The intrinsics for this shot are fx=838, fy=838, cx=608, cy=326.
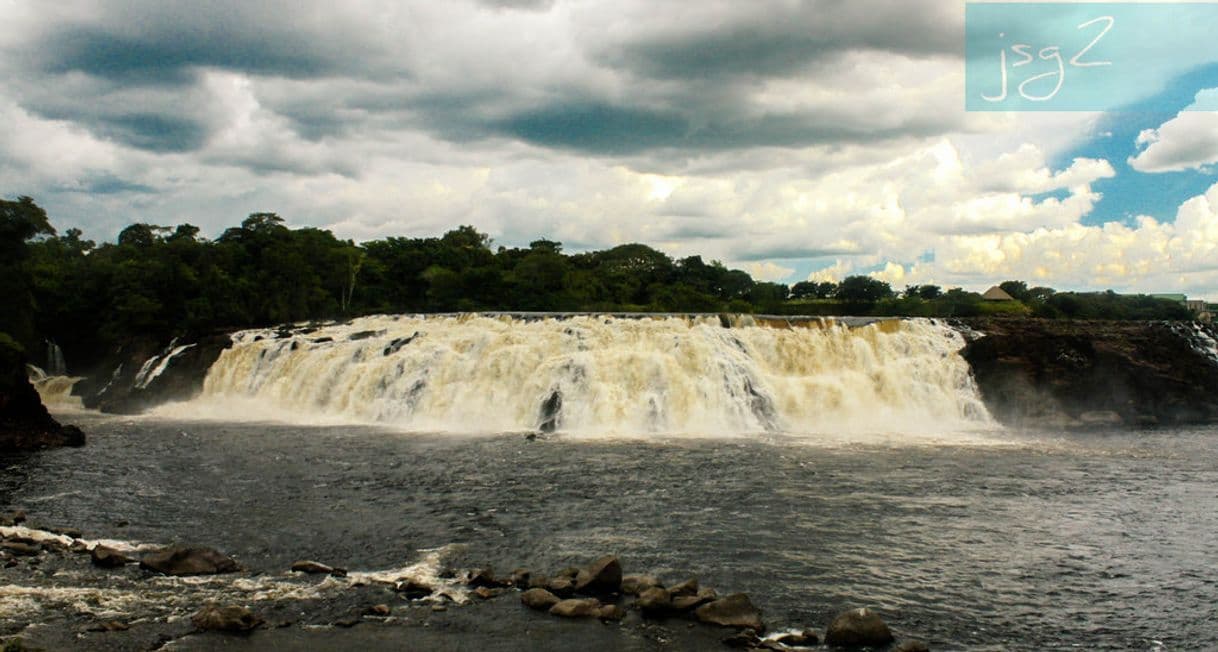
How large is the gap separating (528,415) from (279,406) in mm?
10663

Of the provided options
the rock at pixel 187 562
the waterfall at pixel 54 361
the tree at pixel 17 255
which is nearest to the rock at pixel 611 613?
the rock at pixel 187 562

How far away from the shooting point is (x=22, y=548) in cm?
1273

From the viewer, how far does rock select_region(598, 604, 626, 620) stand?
10328 millimetres

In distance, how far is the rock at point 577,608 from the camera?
1045 centimetres

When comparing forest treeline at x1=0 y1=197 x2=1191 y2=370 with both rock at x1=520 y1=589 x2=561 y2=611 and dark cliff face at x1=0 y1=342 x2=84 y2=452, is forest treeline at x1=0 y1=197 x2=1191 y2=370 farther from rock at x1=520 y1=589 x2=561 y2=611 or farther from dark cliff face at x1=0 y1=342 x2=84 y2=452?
rock at x1=520 y1=589 x2=561 y2=611

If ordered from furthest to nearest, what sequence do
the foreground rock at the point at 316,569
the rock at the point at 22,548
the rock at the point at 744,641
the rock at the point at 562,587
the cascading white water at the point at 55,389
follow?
1. the cascading white water at the point at 55,389
2. the rock at the point at 22,548
3. the foreground rock at the point at 316,569
4. the rock at the point at 562,587
5. the rock at the point at 744,641

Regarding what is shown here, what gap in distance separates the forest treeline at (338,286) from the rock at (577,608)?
1052 inches

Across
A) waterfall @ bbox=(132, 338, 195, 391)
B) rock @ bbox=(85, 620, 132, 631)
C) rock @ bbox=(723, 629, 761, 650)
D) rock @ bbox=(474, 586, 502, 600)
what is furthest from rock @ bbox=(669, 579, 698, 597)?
waterfall @ bbox=(132, 338, 195, 391)

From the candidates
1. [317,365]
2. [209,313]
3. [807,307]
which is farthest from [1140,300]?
[209,313]

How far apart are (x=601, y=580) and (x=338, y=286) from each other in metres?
50.2

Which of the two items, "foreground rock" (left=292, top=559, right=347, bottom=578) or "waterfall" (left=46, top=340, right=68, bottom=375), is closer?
"foreground rock" (left=292, top=559, right=347, bottom=578)

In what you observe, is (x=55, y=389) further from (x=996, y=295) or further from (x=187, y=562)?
(x=996, y=295)

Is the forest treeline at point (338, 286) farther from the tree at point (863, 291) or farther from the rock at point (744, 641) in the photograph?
the rock at point (744, 641)

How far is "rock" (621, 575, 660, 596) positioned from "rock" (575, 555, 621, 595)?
95mm
